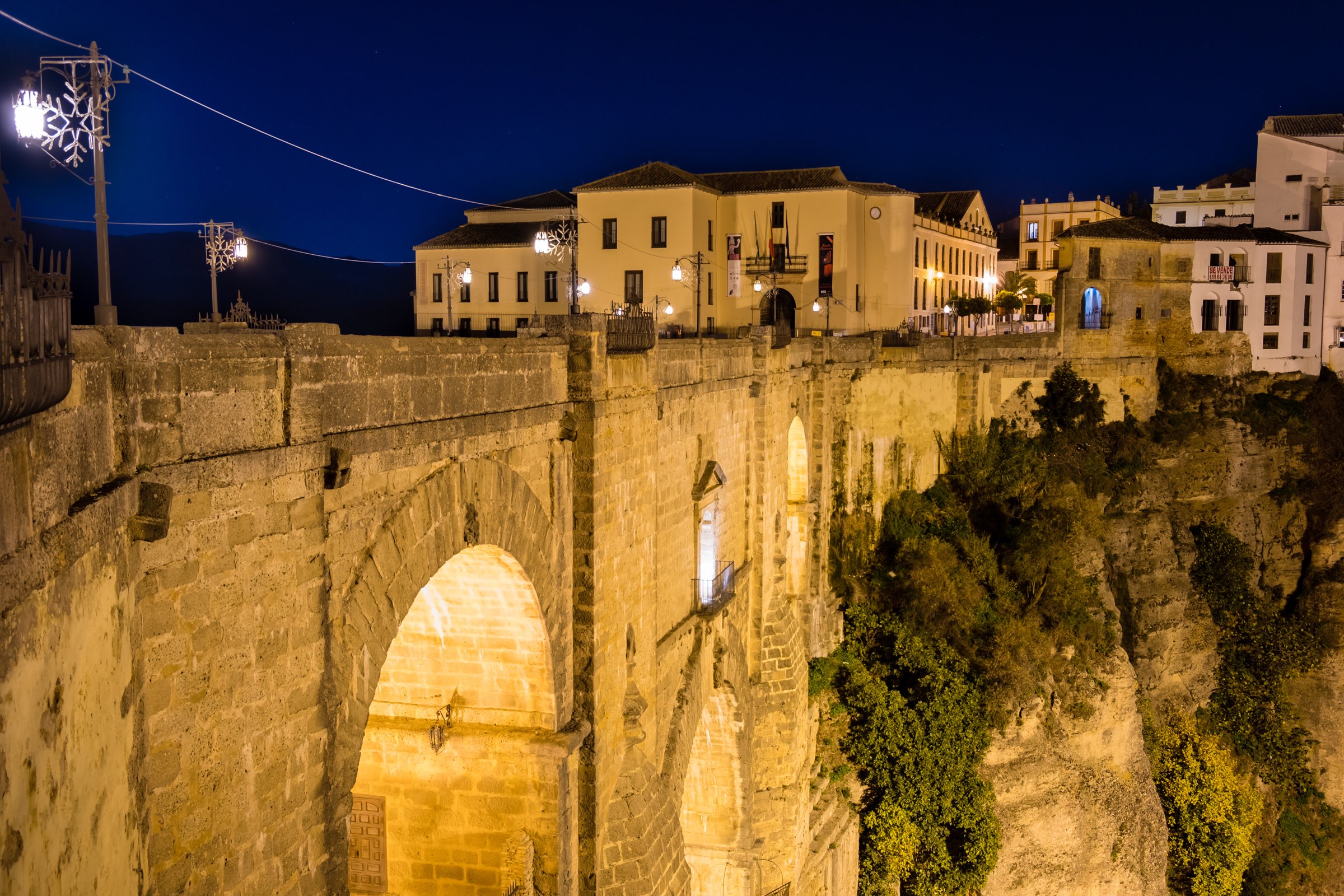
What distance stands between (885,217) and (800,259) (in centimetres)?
341

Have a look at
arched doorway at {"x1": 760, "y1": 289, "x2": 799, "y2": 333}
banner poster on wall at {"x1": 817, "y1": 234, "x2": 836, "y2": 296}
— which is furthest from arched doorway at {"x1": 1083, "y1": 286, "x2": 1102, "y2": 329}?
arched doorway at {"x1": 760, "y1": 289, "x2": 799, "y2": 333}

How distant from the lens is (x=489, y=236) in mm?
36406

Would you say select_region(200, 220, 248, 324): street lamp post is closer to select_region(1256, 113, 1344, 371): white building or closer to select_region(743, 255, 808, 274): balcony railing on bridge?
select_region(743, 255, 808, 274): balcony railing on bridge

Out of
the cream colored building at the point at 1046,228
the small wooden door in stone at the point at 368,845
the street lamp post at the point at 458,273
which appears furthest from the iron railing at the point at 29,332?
the cream colored building at the point at 1046,228

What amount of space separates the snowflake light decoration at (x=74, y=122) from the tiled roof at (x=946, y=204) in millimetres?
35343

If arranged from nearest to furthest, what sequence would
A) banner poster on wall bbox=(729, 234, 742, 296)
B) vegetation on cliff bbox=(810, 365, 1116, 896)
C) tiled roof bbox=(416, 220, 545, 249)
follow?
vegetation on cliff bbox=(810, 365, 1116, 896) < banner poster on wall bbox=(729, 234, 742, 296) < tiled roof bbox=(416, 220, 545, 249)

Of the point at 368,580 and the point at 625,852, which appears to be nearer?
the point at 368,580

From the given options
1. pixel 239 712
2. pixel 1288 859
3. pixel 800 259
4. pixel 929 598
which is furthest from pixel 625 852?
pixel 800 259

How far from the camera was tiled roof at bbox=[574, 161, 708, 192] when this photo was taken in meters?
33.7

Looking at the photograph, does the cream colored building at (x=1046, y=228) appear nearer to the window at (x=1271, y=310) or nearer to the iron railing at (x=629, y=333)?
the window at (x=1271, y=310)

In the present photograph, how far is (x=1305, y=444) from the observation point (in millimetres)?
31359

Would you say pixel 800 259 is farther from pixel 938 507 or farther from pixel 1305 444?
pixel 1305 444

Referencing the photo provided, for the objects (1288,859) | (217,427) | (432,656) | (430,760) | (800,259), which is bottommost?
(1288,859)

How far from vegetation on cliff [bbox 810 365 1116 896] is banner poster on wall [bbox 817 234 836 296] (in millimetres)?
8793
